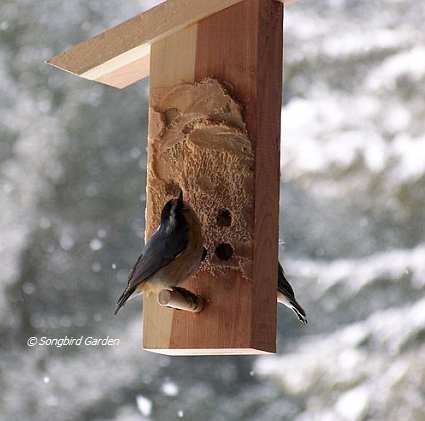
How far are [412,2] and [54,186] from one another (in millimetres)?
A: 1516

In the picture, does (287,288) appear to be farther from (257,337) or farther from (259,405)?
(259,405)

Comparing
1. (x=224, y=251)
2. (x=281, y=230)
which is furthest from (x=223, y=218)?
(x=281, y=230)

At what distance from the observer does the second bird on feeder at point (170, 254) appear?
192 cm

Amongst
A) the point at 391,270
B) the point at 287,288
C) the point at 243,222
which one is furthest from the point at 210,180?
the point at 391,270

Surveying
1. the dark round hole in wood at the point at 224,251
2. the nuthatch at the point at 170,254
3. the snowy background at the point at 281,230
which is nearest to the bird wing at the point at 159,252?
the nuthatch at the point at 170,254

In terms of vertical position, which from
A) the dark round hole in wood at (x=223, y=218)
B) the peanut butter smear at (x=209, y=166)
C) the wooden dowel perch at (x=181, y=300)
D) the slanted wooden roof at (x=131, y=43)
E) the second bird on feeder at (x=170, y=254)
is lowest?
the wooden dowel perch at (x=181, y=300)

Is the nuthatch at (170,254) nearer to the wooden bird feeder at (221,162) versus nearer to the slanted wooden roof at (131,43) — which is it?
the wooden bird feeder at (221,162)

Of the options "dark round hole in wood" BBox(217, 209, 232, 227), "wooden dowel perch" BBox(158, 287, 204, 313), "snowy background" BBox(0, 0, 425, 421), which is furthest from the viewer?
"snowy background" BBox(0, 0, 425, 421)

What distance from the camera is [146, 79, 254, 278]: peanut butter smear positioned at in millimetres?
1961

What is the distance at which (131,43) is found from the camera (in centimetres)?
222

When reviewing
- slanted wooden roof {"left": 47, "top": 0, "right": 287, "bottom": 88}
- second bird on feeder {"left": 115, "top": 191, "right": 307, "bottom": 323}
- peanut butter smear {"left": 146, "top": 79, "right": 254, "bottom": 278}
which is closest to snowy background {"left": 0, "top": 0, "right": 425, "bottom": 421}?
slanted wooden roof {"left": 47, "top": 0, "right": 287, "bottom": 88}

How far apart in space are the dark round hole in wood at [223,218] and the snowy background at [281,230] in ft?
4.72

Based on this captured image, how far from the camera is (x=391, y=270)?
10.9 ft

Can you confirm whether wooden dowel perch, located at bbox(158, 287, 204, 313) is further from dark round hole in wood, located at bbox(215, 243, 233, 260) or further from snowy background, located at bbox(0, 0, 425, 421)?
snowy background, located at bbox(0, 0, 425, 421)
